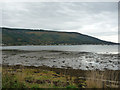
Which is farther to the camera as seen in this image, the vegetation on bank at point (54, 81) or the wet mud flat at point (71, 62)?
the wet mud flat at point (71, 62)

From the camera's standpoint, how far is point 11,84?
28.6ft

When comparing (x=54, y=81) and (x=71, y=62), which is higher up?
(x=54, y=81)

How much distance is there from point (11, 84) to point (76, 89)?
4.75 metres

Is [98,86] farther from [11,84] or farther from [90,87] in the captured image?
[11,84]

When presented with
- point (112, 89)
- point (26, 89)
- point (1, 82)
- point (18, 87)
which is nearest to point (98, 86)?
point (112, 89)

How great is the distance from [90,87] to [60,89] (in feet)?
6.62

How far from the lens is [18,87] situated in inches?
322

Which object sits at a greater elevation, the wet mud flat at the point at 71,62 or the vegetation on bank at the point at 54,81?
the vegetation on bank at the point at 54,81

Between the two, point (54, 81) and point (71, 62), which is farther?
point (71, 62)

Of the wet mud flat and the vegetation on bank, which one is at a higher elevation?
the vegetation on bank

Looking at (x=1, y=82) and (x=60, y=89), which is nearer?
(x=60, y=89)

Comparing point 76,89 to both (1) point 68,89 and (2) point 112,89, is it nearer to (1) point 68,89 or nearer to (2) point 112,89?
(1) point 68,89

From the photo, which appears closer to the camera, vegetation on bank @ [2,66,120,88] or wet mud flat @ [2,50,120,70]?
vegetation on bank @ [2,66,120,88]

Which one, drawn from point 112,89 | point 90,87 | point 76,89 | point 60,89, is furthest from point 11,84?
point 112,89
